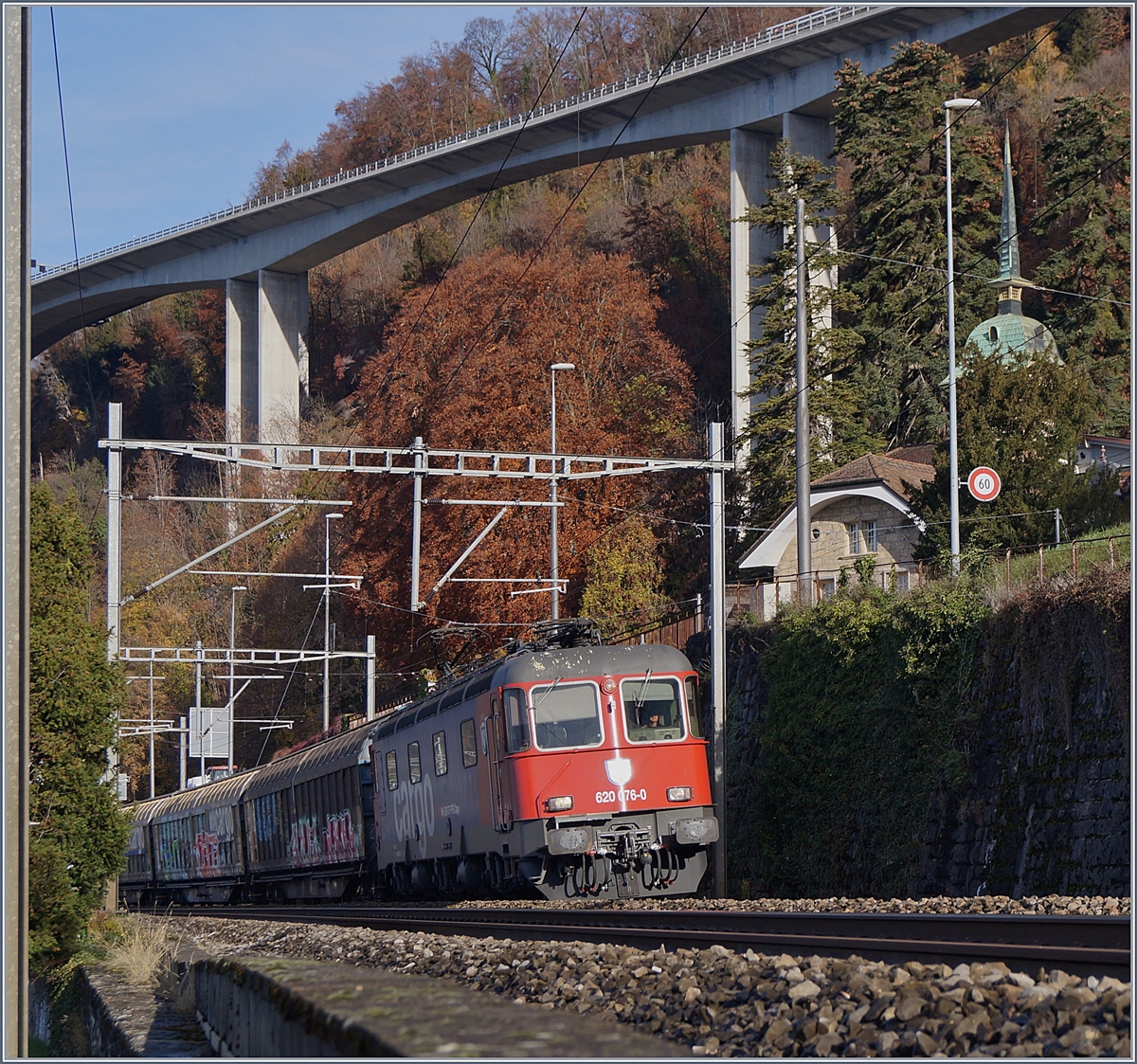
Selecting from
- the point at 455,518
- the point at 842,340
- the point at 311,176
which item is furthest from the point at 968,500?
the point at 311,176

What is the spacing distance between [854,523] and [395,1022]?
3875 centimetres

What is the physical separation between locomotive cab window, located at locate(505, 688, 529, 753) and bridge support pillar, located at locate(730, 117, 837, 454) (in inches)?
1492

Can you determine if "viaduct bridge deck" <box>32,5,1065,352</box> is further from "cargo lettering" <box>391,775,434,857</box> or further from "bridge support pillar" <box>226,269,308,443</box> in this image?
"cargo lettering" <box>391,775,434,857</box>

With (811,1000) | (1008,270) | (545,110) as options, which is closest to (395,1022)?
(811,1000)

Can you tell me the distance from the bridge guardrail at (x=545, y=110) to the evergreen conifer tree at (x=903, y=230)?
9.42 feet

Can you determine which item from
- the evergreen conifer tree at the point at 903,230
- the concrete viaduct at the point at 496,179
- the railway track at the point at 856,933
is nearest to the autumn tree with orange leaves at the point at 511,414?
the concrete viaduct at the point at 496,179

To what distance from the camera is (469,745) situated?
817 inches

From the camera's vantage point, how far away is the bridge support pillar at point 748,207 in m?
58.4

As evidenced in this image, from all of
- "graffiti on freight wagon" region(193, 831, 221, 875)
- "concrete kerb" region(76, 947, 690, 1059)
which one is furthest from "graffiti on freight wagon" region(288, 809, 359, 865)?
"concrete kerb" region(76, 947, 690, 1059)

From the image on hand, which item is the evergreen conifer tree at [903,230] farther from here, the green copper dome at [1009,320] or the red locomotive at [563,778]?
the red locomotive at [563,778]

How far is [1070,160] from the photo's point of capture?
55438 millimetres

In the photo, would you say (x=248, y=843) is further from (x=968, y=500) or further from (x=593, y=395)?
(x=593, y=395)

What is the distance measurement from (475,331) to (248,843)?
26123 millimetres

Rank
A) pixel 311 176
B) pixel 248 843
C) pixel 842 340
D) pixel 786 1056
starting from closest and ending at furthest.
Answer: pixel 786 1056 < pixel 248 843 < pixel 842 340 < pixel 311 176
